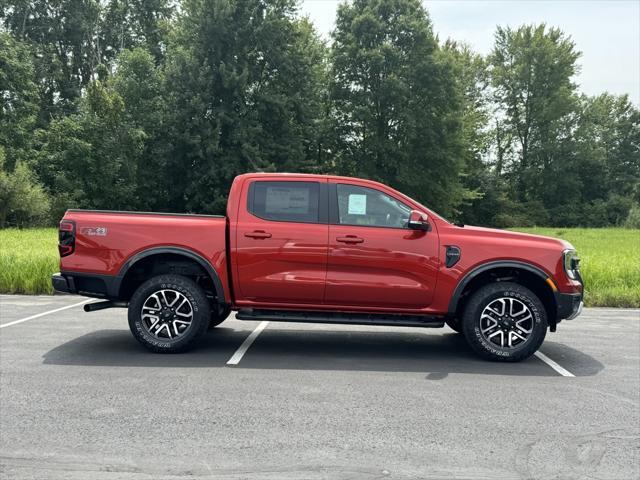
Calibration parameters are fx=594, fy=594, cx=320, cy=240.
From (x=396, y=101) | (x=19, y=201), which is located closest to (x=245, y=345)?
(x=19, y=201)

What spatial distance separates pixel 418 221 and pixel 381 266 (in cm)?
61

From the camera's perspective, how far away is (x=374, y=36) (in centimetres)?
4234

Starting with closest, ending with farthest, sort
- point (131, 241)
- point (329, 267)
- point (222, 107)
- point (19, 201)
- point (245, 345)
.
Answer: point (329, 267) → point (131, 241) → point (245, 345) → point (19, 201) → point (222, 107)

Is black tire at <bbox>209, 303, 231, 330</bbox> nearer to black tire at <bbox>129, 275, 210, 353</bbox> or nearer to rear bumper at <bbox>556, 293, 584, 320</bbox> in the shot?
black tire at <bbox>129, 275, 210, 353</bbox>

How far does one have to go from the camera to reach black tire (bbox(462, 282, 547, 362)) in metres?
Answer: 6.27

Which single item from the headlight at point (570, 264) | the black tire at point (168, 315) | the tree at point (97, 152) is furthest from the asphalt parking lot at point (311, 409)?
the tree at point (97, 152)

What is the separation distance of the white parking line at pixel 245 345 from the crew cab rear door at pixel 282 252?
0.58 meters

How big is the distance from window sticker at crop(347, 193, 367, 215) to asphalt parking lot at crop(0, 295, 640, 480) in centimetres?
159

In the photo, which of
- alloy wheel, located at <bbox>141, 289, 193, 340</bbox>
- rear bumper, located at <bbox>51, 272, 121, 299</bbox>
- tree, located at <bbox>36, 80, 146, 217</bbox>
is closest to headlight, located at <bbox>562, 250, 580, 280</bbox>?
alloy wheel, located at <bbox>141, 289, 193, 340</bbox>

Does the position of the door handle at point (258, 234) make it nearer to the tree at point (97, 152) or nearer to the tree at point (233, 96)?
the tree at point (233, 96)

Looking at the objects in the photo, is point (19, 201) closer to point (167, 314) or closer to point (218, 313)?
point (218, 313)

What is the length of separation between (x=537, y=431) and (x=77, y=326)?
19.7 ft

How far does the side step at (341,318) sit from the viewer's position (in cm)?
631

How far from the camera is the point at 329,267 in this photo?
632cm
